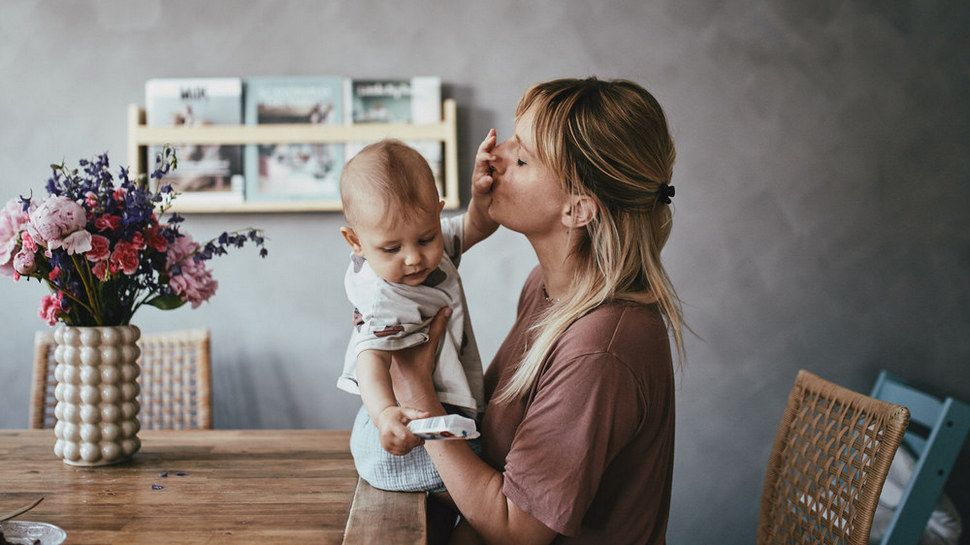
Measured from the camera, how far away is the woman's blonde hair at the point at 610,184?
125 cm

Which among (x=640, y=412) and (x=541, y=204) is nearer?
(x=640, y=412)

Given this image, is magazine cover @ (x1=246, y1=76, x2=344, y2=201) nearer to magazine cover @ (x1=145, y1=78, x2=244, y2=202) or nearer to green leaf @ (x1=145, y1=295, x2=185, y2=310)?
magazine cover @ (x1=145, y1=78, x2=244, y2=202)

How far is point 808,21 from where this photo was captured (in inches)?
102

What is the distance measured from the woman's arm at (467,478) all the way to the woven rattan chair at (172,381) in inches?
49.3

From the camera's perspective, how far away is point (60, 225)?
1319 millimetres

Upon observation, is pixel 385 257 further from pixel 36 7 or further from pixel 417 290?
pixel 36 7

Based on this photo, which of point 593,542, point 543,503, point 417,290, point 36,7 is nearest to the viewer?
point 543,503

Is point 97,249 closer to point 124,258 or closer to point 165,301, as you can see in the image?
point 124,258

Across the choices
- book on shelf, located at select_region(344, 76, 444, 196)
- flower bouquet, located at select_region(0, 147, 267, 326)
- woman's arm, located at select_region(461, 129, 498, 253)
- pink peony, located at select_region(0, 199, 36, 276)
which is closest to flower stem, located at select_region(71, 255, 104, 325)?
flower bouquet, located at select_region(0, 147, 267, 326)

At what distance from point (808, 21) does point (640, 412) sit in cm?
202

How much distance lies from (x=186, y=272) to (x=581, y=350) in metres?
0.85

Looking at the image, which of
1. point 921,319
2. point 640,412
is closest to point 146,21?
point 640,412

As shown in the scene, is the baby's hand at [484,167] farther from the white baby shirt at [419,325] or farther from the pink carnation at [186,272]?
the pink carnation at [186,272]

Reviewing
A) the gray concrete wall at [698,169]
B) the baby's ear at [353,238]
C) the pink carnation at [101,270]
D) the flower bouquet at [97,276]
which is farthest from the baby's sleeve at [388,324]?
the gray concrete wall at [698,169]
